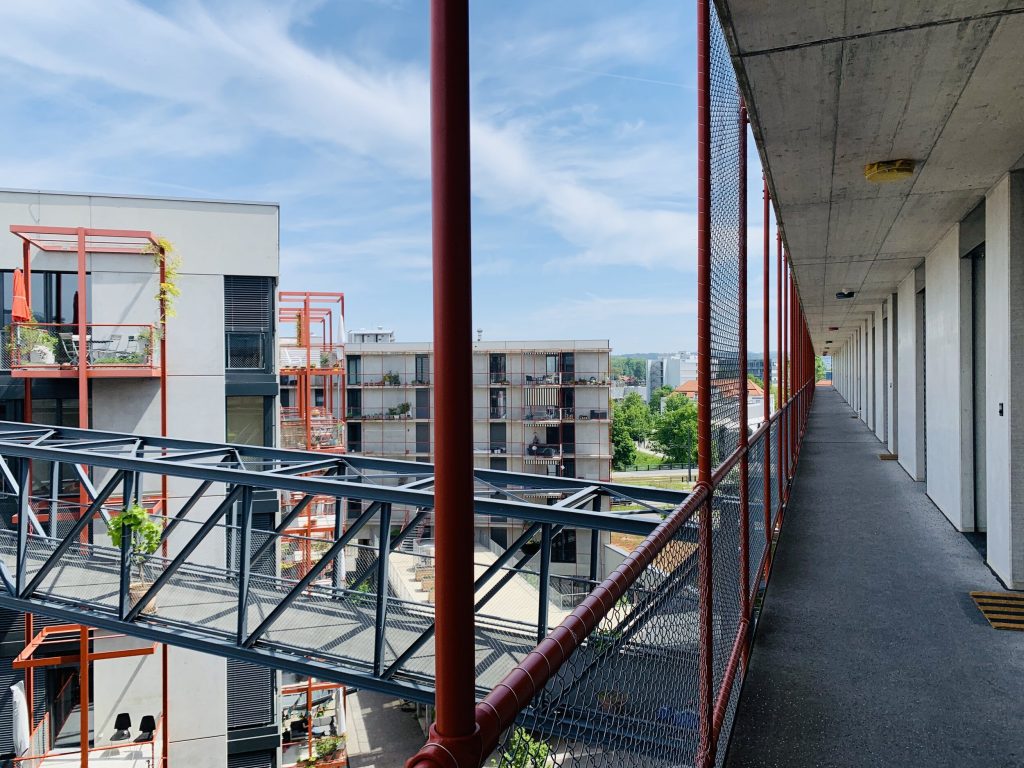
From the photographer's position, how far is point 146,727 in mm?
10273

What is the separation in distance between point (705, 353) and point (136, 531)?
19.1 ft

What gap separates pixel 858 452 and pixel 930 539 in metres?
6.40

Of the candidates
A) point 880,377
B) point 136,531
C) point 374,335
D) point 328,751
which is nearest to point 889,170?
point 136,531

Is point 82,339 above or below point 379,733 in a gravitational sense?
above

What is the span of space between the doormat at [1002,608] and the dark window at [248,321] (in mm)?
10831

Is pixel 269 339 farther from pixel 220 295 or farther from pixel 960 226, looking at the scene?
pixel 960 226

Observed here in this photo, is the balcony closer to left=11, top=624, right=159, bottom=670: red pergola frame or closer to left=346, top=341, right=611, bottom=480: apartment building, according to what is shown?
left=11, top=624, right=159, bottom=670: red pergola frame

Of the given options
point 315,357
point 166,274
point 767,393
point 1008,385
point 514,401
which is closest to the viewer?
point 1008,385

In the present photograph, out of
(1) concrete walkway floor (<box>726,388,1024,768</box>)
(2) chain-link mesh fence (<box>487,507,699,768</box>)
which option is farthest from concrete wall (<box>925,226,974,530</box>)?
(2) chain-link mesh fence (<box>487,507,699,768</box>)

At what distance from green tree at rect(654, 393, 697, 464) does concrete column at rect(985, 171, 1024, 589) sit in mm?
61433

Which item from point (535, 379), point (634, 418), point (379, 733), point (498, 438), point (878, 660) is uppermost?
point (535, 379)

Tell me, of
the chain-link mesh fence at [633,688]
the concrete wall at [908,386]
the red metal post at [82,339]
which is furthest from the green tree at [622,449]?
the chain-link mesh fence at [633,688]

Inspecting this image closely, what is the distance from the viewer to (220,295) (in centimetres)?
1188

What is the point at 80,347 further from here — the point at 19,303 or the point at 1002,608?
the point at 1002,608
